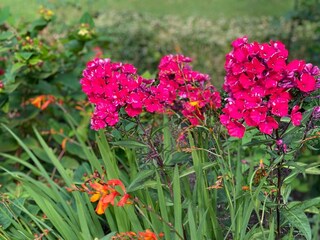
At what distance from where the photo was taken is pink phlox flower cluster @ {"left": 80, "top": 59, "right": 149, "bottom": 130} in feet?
7.17

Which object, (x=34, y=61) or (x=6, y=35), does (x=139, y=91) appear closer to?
(x=34, y=61)

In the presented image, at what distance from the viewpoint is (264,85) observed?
207cm

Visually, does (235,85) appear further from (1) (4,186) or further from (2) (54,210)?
(1) (4,186)

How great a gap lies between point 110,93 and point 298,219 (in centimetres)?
76

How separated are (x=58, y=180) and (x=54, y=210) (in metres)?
0.98

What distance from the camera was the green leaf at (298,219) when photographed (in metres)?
2.12

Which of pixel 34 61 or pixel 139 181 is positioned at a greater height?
pixel 34 61

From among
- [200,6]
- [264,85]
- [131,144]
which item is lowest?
[200,6]

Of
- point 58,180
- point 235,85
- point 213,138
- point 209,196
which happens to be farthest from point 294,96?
point 58,180

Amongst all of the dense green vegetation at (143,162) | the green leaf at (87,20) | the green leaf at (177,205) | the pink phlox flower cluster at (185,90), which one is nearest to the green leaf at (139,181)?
Result: the dense green vegetation at (143,162)

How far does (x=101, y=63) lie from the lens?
231 centimetres

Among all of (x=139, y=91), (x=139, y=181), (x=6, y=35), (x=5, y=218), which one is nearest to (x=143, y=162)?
(x=139, y=181)

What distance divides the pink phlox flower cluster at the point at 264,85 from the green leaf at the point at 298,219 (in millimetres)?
320

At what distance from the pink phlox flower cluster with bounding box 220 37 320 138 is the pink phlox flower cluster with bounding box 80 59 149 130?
32 cm
